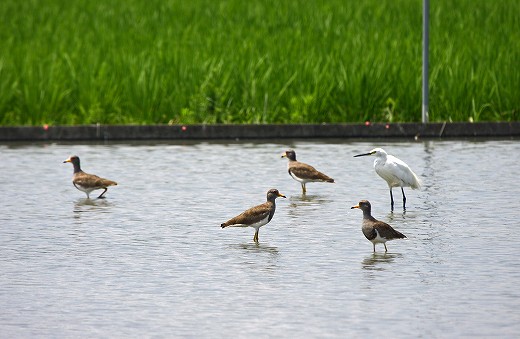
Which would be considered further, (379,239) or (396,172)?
(396,172)

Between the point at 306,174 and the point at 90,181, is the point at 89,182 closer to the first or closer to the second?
the point at 90,181

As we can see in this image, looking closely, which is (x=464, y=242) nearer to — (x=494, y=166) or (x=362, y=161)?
(x=494, y=166)

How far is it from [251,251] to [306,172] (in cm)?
422

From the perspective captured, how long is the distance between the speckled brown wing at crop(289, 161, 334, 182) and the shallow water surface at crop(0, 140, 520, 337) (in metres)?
0.26

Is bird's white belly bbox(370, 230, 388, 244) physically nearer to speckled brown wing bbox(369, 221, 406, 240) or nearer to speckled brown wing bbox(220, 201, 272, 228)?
speckled brown wing bbox(369, 221, 406, 240)

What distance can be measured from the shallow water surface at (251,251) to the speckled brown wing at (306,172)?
0.86 feet

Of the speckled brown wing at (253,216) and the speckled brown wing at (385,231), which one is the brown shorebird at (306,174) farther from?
the speckled brown wing at (385,231)

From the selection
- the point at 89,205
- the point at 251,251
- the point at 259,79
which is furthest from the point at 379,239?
the point at 259,79

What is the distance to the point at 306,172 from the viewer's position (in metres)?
15.8

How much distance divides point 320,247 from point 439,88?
11.3 meters

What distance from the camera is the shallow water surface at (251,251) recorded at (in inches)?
343

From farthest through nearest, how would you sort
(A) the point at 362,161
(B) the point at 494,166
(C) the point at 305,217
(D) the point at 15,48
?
(D) the point at 15,48, (A) the point at 362,161, (B) the point at 494,166, (C) the point at 305,217

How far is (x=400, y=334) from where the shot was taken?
26.8ft

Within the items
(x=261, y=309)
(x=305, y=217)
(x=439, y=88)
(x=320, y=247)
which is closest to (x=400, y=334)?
(x=261, y=309)
